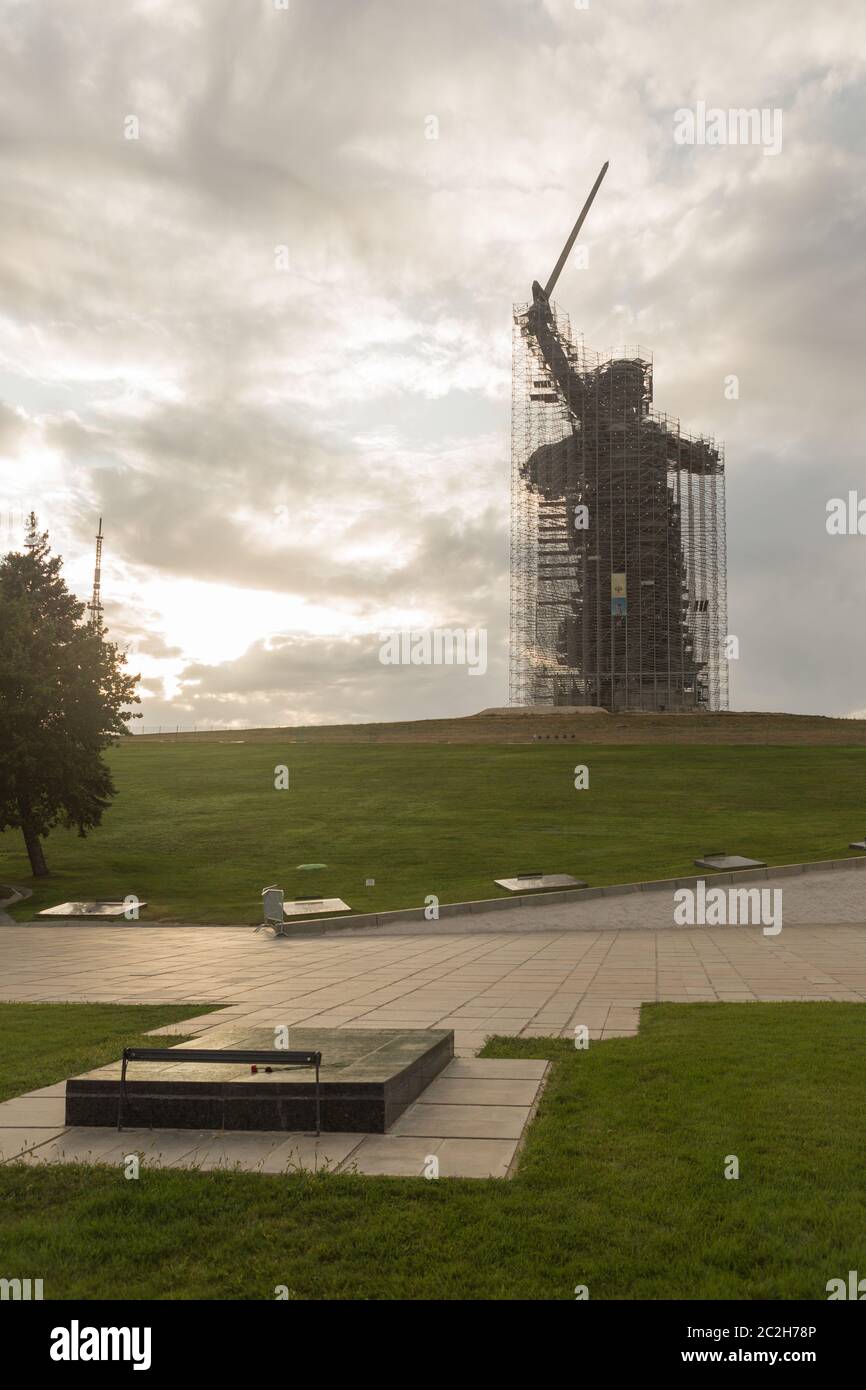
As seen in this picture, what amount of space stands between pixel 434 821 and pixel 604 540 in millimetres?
62189

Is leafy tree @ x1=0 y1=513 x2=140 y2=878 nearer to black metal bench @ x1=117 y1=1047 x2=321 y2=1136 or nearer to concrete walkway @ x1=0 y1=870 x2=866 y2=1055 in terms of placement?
concrete walkway @ x1=0 y1=870 x2=866 y2=1055

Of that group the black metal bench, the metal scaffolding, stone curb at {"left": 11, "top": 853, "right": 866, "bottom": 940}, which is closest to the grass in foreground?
the black metal bench

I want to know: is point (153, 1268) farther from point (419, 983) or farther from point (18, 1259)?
point (419, 983)

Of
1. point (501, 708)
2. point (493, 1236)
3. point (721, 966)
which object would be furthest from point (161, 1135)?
point (501, 708)

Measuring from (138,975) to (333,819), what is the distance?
21.3 meters

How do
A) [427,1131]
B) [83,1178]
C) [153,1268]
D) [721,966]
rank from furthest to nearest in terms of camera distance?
[721,966]
[427,1131]
[83,1178]
[153,1268]

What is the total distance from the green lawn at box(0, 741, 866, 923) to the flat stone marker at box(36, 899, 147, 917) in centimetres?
71

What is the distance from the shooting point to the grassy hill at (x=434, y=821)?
29.3 m

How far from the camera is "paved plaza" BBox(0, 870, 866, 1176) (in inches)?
288

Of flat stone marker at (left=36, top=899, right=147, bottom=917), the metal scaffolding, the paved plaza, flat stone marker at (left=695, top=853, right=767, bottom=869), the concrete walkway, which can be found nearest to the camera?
the paved plaza

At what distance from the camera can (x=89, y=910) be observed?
2706 centimetres

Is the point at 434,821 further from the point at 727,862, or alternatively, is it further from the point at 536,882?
the point at 727,862

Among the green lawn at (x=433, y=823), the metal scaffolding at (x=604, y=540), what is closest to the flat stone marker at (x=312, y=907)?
the green lawn at (x=433, y=823)

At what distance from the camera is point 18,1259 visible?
5152mm
